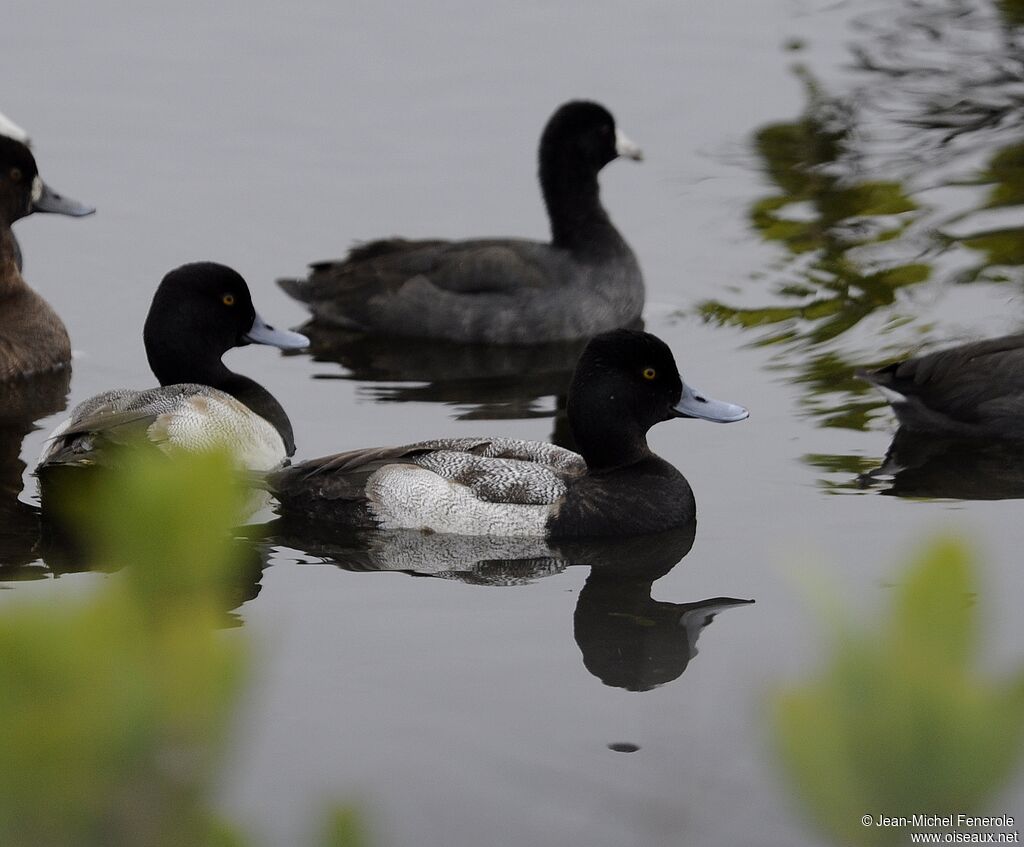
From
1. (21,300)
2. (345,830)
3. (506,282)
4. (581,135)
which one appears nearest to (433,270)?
(506,282)

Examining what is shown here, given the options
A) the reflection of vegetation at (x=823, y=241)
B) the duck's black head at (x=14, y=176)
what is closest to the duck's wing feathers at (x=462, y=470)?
the reflection of vegetation at (x=823, y=241)

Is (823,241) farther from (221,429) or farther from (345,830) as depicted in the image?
(345,830)

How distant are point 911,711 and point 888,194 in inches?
468

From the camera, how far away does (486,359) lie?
11258mm

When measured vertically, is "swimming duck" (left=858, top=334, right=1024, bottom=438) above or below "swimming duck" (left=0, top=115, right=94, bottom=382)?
below

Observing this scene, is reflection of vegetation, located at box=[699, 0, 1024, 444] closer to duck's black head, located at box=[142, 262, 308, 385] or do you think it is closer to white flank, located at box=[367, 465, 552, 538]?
white flank, located at box=[367, 465, 552, 538]

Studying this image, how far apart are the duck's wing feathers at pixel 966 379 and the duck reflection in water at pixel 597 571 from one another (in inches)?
73.0

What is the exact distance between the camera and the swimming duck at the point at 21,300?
10734 mm

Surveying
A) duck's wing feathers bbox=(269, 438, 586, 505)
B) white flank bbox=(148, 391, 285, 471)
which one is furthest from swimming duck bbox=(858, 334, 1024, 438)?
white flank bbox=(148, 391, 285, 471)

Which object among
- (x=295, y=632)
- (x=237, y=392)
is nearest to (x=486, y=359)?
(x=237, y=392)

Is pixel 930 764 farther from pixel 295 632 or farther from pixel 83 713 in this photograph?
pixel 295 632

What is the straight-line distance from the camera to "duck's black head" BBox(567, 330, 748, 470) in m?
8.04

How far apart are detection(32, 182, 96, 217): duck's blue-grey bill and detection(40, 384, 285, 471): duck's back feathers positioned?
297cm

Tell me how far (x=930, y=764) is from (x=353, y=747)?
467 cm
